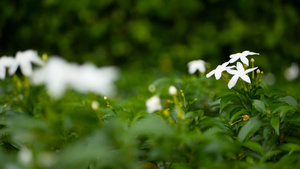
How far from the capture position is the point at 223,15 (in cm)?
446

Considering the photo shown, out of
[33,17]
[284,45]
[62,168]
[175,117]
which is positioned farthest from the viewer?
[33,17]

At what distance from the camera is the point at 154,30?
4.52 metres

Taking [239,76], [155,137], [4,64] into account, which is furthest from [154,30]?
[155,137]

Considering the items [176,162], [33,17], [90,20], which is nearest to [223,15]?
[90,20]

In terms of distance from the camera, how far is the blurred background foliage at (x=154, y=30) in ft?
14.0

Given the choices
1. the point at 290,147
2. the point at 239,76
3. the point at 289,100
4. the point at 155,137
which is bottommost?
the point at 290,147

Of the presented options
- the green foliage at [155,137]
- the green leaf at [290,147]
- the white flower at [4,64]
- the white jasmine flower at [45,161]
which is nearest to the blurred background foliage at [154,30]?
the white flower at [4,64]

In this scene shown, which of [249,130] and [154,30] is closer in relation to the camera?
[249,130]

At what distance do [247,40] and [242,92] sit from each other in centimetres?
328

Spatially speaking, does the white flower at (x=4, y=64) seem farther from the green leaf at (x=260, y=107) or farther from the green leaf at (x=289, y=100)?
the green leaf at (x=289, y=100)

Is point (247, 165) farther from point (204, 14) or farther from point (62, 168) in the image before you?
point (204, 14)

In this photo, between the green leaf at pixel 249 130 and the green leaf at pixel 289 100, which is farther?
the green leaf at pixel 289 100

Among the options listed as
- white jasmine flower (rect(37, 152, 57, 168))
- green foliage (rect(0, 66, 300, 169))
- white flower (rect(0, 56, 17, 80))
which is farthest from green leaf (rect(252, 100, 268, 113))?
white flower (rect(0, 56, 17, 80))

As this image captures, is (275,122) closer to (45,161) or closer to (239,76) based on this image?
(239,76)
